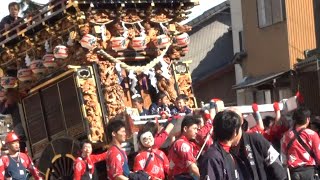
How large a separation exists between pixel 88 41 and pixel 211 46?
16170 mm

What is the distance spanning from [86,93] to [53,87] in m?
1.24

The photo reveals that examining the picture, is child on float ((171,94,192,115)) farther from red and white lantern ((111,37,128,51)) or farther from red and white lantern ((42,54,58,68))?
red and white lantern ((42,54,58,68))

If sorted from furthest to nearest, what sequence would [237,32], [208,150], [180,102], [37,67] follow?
[237,32] < [37,67] < [180,102] < [208,150]

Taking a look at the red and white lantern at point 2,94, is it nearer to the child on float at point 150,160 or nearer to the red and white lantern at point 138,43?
the red and white lantern at point 138,43

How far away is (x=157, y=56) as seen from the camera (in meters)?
13.6

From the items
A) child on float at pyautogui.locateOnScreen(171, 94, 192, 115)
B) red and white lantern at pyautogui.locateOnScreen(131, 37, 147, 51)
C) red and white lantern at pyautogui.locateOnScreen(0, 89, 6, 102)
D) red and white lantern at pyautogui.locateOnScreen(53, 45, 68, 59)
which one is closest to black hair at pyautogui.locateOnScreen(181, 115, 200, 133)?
child on float at pyautogui.locateOnScreen(171, 94, 192, 115)

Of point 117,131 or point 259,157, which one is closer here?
point 259,157

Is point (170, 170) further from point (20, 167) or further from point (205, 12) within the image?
point (205, 12)

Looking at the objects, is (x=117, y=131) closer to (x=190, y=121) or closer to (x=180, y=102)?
(x=190, y=121)

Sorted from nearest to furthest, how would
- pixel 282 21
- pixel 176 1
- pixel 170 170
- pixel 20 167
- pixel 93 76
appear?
pixel 170 170
pixel 20 167
pixel 93 76
pixel 176 1
pixel 282 21

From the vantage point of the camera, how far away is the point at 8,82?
47.8 feet

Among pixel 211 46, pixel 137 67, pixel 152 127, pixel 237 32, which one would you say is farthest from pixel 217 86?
pixel 152 127

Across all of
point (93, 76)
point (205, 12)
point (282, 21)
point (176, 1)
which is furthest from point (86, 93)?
point (205, 12)

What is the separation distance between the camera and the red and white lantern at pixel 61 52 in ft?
42.5
